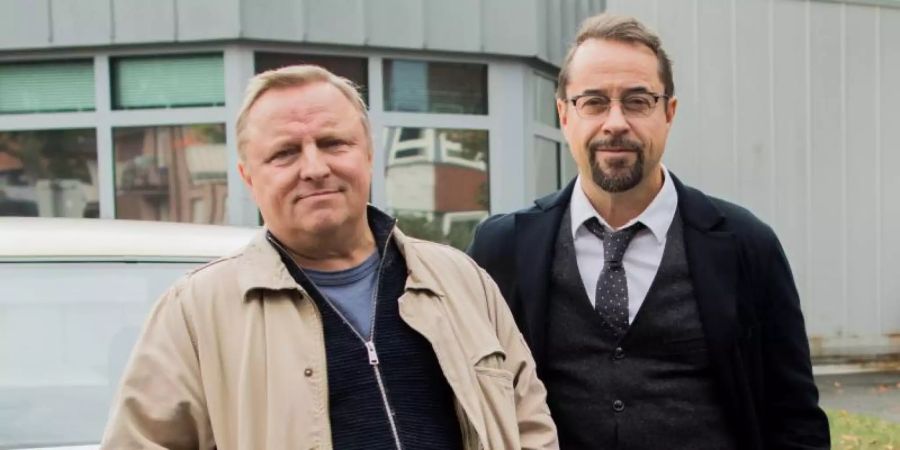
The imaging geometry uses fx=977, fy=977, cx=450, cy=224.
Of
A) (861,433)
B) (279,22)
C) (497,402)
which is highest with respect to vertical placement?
(279,22)

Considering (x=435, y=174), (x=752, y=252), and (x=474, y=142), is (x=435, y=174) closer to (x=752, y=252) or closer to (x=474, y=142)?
(x=474, y=142)

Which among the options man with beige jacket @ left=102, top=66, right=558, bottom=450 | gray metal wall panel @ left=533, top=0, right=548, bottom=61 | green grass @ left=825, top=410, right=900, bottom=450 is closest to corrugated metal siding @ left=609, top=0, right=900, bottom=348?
gray metal wall panel @ left=533, top=0, right=548, bottom=61

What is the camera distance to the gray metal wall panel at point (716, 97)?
34.9ft

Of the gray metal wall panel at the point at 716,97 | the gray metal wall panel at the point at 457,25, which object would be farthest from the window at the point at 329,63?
the gray metal wall panel at the point at 716,97

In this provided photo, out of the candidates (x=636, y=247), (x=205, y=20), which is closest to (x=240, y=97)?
(x=205, y=20)

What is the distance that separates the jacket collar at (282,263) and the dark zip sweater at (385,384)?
A: 0.15 feet

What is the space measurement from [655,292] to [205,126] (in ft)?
20.3

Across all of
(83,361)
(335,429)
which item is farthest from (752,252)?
(83,361)

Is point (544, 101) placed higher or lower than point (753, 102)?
lower

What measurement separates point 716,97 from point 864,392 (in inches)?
136

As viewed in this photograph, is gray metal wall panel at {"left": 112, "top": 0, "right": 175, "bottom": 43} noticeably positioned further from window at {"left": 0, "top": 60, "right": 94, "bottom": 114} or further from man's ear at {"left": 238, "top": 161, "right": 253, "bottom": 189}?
man's ear at {"left": 238, "top": 161, "right": 253, "bottom": 189}

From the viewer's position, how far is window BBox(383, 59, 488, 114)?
833 centimetres

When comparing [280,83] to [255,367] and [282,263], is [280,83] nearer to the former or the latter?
[282,263]

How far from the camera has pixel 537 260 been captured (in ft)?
7.91
